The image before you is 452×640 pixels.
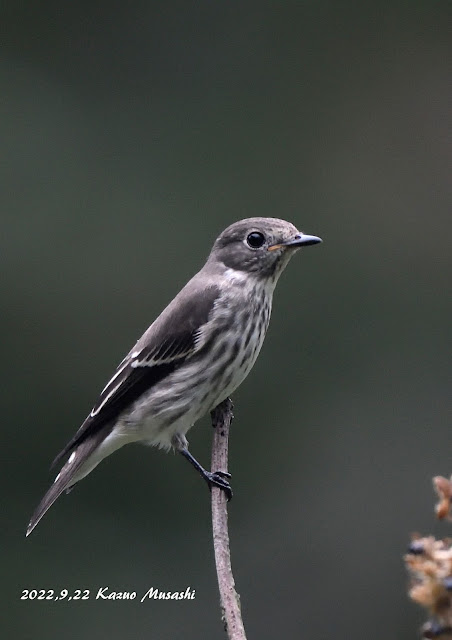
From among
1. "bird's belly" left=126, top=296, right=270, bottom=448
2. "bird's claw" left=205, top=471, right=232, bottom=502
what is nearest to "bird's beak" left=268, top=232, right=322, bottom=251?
"bird's belly" left=126, top=296, right=270, bottom=448

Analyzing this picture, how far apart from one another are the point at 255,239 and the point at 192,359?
0.41m

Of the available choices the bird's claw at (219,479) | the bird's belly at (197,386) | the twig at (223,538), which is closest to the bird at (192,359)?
the bird's belly at (197,386)

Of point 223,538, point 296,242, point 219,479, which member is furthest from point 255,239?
point 223,538

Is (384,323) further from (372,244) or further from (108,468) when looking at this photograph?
(108,468)

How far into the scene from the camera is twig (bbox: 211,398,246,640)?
1698 millimetres

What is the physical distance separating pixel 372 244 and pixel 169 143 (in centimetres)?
153

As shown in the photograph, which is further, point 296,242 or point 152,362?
point 152,362

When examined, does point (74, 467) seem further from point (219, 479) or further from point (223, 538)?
point (223, 538)

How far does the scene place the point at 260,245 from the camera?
3164 millimetres

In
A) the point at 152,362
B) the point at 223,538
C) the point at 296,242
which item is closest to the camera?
the point at 223,538

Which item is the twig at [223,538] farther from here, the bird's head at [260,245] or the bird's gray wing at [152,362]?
the bird's head at [260,245]

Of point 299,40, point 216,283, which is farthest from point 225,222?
point 216,283

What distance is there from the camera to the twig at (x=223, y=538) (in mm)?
1698

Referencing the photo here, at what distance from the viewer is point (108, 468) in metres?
5.28
